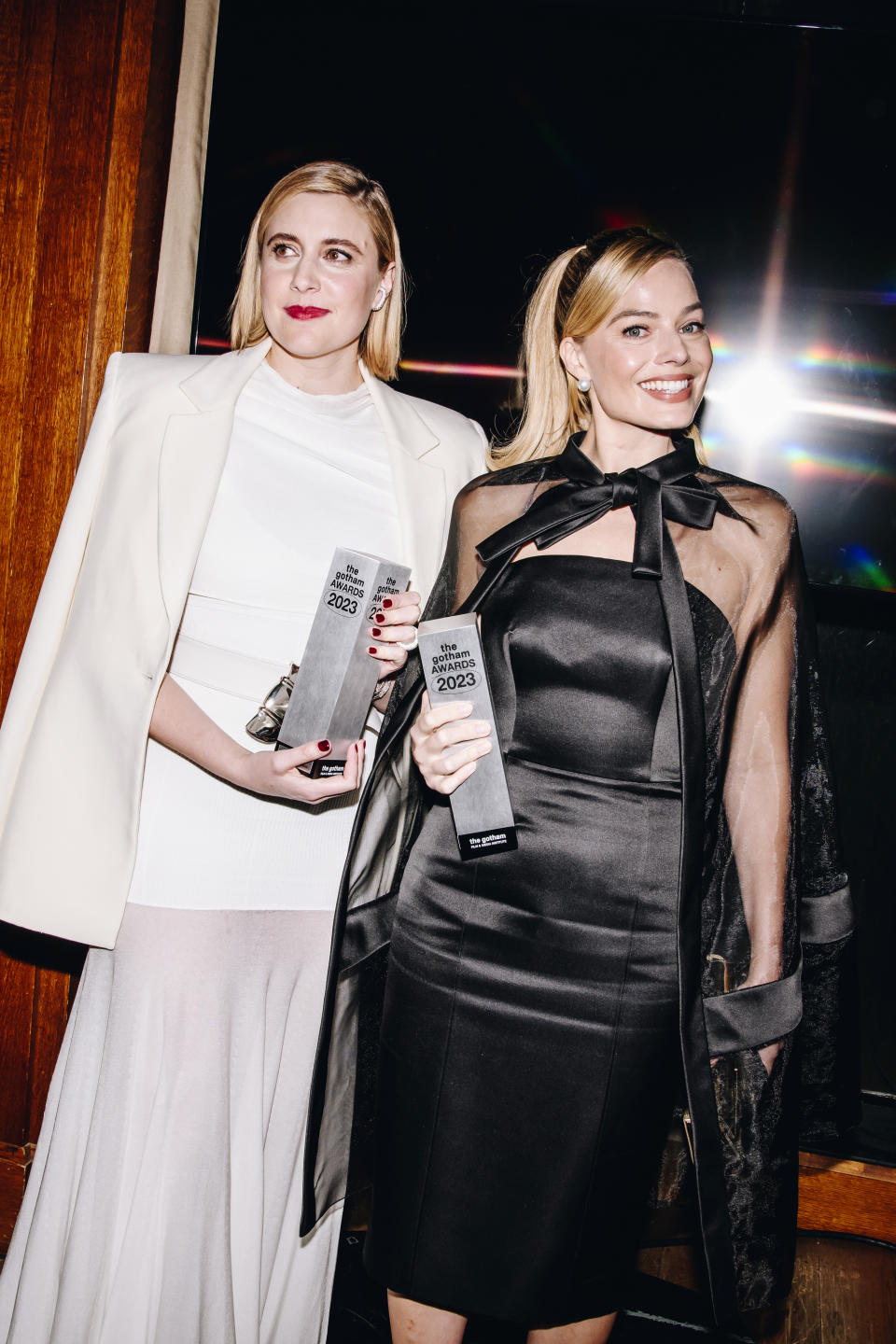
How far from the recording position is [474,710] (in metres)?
1.34

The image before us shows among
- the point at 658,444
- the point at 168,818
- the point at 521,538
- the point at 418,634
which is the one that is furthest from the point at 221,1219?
the point at 658,444

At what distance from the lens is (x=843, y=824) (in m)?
2.57

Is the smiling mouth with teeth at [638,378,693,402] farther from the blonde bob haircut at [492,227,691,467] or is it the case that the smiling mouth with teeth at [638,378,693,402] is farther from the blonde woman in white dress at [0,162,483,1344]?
the blonde woman in white dress at [0,162,483,1344]

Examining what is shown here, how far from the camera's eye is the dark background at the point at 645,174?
2143mm

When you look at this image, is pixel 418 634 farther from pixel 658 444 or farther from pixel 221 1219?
pixel 221 1219

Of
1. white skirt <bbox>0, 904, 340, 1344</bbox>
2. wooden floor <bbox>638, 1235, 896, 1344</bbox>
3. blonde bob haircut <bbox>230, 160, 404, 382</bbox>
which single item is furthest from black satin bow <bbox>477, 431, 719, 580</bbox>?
wooden floor <bbox>638, 1235, 896, 1344</bbox>

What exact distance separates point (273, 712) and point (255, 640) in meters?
0.17

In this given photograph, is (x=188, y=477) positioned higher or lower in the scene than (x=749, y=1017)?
higher

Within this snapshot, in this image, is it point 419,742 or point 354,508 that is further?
point 354,508

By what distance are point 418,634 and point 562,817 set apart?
0.33 metres
